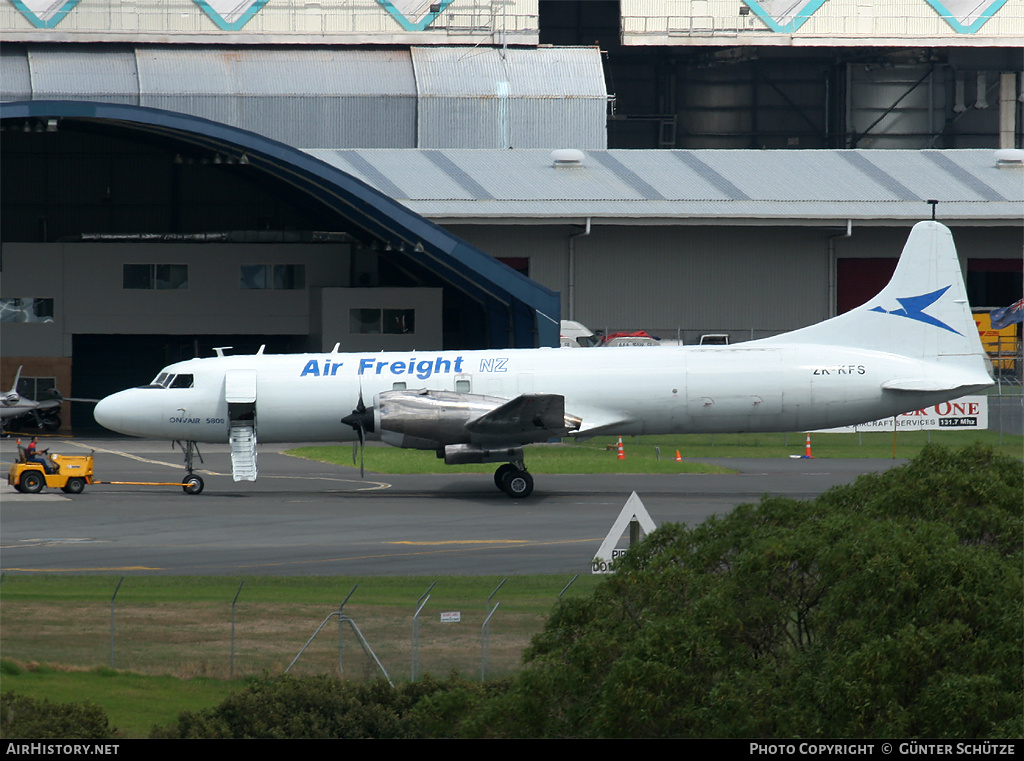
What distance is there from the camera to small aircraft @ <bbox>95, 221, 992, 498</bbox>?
32844mm

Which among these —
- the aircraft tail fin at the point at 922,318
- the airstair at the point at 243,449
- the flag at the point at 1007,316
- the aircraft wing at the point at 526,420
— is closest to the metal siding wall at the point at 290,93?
the flag at the point at 1007,316

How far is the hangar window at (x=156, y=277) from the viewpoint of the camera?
56.5m

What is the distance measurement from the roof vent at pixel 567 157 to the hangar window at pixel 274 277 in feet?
51.6

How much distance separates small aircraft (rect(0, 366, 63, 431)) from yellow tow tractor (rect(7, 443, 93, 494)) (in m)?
18.1

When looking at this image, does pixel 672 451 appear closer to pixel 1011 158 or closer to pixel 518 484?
pixel 518 484

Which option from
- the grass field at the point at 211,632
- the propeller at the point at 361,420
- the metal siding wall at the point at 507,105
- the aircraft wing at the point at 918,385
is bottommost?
the grass field at the point at 211,632

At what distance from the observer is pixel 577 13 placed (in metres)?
87.0

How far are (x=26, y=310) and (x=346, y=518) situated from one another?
32975 millimetres

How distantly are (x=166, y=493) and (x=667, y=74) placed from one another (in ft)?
207

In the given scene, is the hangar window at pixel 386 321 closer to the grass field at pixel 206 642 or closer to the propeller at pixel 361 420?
the propeller at pixel 361 420

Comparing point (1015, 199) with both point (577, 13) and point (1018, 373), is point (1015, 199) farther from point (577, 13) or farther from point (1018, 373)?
point (577, 13)

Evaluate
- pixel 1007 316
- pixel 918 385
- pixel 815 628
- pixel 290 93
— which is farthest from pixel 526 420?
pixel 290 93

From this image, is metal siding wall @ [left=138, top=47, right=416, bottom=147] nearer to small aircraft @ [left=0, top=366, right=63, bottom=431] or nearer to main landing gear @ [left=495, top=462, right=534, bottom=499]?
small aircraft @ [left=0, top=366, right=63, bottom=431]

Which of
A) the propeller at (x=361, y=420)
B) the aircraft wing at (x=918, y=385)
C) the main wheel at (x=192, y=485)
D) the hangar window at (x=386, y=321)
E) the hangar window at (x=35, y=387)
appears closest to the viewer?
the propeller at (x=361, y=420)
